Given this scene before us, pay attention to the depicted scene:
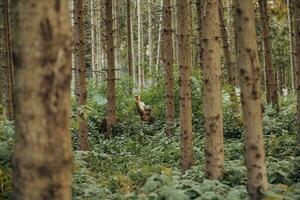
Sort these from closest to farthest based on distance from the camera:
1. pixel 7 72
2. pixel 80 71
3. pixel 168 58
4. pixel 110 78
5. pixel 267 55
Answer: pixel 7 72, pixel 80 71, pixel 168 58, pixel 110 78, pixel 267 55

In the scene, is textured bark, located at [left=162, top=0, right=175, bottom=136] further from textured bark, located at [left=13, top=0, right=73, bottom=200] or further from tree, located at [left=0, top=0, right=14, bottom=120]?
textured bark, located at [left=13, top=0, right=73, bottom=200]

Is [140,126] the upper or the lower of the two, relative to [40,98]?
lower

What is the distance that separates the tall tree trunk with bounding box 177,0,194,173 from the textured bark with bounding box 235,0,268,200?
4475mm

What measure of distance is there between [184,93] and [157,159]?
81.9 inches

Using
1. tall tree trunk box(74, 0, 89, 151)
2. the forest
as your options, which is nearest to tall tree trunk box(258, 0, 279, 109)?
the forest

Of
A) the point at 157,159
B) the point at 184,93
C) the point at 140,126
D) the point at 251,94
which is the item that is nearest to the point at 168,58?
the point at 140,126

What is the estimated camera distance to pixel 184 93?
10328mm

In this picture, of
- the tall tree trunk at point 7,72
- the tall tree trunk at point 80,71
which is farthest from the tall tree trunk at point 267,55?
the tall tree trunk at point 7,72

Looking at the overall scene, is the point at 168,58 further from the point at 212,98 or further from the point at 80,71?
the point at 212,98

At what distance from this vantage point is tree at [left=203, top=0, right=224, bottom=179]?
7.22m

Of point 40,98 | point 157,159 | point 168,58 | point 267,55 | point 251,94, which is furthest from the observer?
point 267,55

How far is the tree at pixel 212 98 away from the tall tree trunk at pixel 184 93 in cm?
250

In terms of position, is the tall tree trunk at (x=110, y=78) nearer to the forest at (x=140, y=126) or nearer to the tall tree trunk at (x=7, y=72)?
the forest at (x=140, y=126)

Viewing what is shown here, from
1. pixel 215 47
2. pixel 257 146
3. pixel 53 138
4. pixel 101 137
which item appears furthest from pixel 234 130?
pixel 53 138
